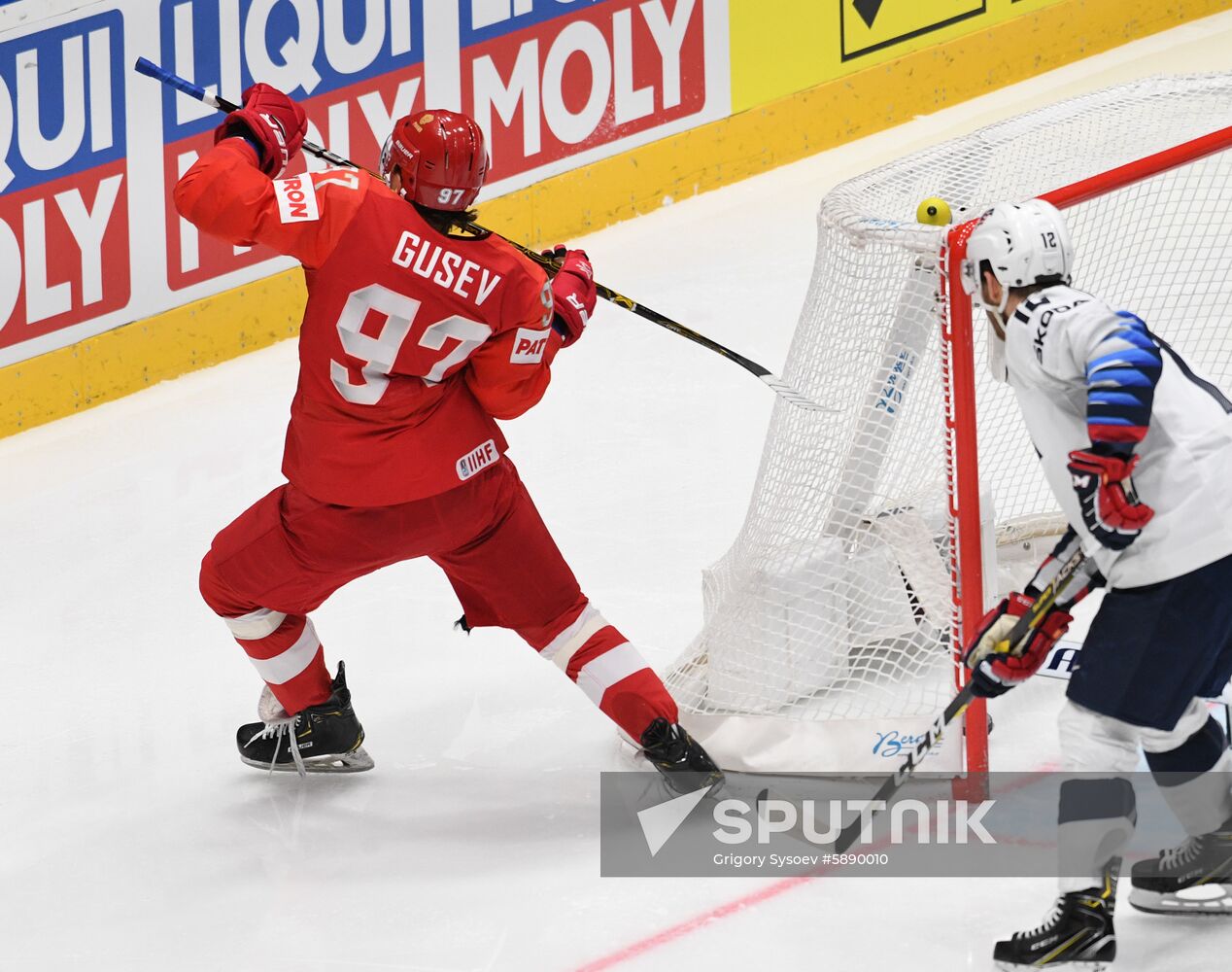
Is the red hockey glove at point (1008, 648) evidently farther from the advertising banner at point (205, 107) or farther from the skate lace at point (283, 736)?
the advertising banner at point (205, 107)

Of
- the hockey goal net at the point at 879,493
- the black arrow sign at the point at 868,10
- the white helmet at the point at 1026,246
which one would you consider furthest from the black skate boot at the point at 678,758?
the black arrow sign at the point at 868,10

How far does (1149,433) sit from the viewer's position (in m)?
2.91

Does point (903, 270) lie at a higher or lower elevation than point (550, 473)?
higher

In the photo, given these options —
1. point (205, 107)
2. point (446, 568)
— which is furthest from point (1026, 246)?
point (205, 107)

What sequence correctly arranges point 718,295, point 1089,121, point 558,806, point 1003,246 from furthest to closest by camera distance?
point 718,295 < point 1089,121 < point 558,806 < point 1003,246

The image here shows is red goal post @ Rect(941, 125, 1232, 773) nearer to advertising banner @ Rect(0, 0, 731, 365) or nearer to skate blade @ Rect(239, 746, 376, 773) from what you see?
skate blade @ Rect(239, 746, 376, 773)

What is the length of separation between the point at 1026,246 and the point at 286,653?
155 centimetres

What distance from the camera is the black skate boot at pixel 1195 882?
317 centimetres

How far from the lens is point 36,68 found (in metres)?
5.48

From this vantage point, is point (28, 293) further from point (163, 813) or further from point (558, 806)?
point (558, 806)

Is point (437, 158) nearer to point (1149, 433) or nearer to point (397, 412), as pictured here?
point (397, 412)

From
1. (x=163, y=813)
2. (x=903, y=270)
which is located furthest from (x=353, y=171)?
(x=163, y=813)

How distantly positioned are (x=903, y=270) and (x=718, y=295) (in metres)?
2.73

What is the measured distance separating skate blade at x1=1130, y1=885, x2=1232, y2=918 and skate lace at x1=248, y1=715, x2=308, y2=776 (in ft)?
5.03
